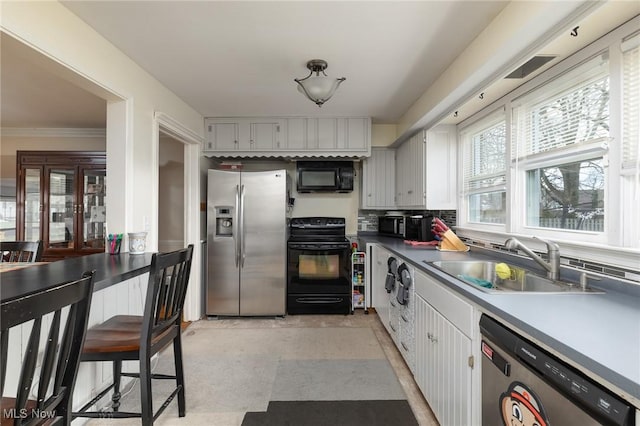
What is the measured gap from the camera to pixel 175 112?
268 cm

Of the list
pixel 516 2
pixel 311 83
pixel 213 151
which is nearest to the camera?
pixel 516 2

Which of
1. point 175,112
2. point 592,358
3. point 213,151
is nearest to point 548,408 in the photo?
point 592,358

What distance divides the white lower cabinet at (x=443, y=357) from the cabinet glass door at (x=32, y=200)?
14.4 feet

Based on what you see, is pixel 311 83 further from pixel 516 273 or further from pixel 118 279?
pixel 516 273

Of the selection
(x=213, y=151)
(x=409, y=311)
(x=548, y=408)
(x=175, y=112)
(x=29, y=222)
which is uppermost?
(x=175, y=112)

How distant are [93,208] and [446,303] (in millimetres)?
4125

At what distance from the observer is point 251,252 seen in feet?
10.3

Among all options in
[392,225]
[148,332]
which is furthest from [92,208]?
[392,225]

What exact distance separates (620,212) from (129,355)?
2407mm

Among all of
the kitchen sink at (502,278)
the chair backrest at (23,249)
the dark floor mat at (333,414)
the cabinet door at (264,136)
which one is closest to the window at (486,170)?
the kitchen sink at (502,278)

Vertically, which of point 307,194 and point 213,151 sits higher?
point 213,151

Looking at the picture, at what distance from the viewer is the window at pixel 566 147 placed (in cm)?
142

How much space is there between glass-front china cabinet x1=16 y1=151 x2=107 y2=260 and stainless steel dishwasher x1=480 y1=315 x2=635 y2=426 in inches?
162

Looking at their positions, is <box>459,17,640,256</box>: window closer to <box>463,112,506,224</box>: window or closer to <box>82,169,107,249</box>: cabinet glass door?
<box>463,112,506,224</box>: window
